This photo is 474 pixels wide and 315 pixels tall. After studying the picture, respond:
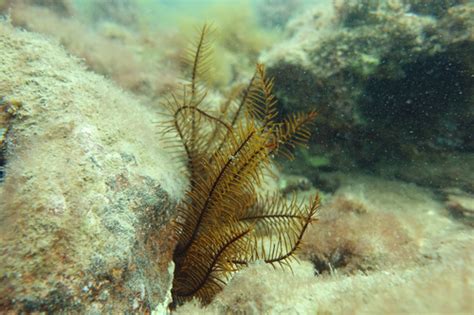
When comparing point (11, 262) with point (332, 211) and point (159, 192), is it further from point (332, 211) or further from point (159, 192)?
point (332, 211)

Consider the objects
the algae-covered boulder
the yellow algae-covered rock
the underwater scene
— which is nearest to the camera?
the yellow algae-covered rock

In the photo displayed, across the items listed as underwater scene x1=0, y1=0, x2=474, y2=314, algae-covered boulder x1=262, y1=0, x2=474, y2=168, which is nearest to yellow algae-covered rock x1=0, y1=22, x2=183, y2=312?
underwater scene x1=0, y1=0, x2=474, y2=314

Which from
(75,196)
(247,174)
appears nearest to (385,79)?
(247,174)

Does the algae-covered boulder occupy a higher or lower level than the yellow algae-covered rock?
higher

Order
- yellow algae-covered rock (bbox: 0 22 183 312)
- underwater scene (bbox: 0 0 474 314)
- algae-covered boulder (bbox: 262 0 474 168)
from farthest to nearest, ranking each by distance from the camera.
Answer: algae-covered boulder (bbox: 262 0 474 168) < underwater scene (bbox: 0 0 474 314) < yellow algae-covered rock (bbox: 0 22 183 312)

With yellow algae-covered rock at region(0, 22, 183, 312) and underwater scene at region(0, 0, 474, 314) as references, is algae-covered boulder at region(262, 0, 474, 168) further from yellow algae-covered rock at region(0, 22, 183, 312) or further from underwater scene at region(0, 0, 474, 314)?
yellow algae-covered rock at region(0, 22, 183, 312)

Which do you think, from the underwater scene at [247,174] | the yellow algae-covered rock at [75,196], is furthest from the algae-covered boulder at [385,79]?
the yellow algae-covered rock at [75,196]

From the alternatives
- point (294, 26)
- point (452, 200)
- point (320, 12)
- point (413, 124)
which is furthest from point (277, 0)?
point (452, 200)
